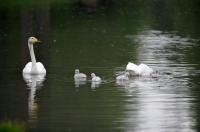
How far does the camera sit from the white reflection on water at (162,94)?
14492mm

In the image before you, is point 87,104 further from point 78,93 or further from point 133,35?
point 133,35

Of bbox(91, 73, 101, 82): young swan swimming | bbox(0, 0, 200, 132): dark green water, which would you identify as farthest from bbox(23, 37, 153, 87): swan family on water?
bbox(0, 0, 200, 132): dark green water

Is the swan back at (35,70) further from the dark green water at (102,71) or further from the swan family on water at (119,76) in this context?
the dark green water at (102,71)

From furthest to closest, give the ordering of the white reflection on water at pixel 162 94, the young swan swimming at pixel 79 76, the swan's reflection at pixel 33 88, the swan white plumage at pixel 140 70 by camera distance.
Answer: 1. the swan white plumage at pixel 140 70
2. the young swan swimming at pixel 79 76
3. the swan's reflection at pixel 33 88
4. the white reflection on water at pixel 162 94

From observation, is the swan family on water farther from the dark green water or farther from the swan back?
the dark green water

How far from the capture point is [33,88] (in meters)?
19.1

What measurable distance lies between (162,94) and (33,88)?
308cm

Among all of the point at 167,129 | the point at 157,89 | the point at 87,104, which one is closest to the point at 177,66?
the point at 157,89

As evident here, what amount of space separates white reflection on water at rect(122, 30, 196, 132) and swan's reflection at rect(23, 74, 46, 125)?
173cm

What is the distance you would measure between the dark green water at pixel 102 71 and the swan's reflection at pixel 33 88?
18 millimetres

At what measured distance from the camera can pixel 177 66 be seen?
74.5 ft

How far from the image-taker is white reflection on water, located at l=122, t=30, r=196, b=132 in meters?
14.5

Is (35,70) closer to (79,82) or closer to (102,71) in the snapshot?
(102,71)

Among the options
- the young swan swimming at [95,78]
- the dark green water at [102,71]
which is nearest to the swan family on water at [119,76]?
the young swan swimming at [95,78]
